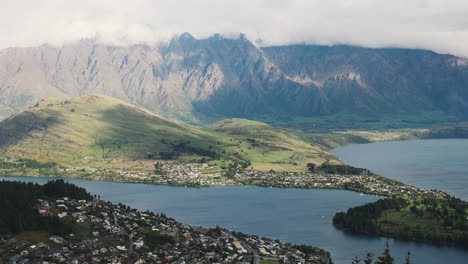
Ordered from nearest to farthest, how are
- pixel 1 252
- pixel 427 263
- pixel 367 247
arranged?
pixel 1 252, pixel 427 263, pixel 367 247

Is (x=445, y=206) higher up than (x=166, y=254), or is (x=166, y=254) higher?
(x=445, y=206)

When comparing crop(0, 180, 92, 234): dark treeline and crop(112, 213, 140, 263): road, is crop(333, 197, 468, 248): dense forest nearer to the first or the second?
crop(112, 213, 140, 263): road

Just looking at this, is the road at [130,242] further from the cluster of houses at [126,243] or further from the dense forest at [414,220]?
the dense forest at [414,220]

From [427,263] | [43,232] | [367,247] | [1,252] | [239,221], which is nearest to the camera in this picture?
[1,252]

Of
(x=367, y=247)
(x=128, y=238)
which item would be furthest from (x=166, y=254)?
(x=367, y=247)

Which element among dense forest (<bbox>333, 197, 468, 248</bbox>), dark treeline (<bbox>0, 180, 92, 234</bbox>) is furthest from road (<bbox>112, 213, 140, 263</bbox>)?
dense forest (<bbox>333, 197, 468, 248</bbox>)

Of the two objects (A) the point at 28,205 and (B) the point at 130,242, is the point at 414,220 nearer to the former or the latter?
(B) the point at 130,242

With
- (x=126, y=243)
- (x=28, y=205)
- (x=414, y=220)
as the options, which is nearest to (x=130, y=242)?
(x=126, y=243)

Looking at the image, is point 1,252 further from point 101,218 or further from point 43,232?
point 101,218
